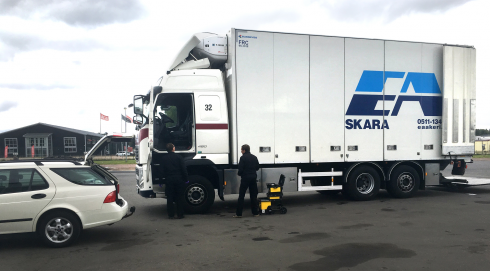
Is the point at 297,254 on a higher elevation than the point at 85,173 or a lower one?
lower

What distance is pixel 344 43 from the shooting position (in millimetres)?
10320

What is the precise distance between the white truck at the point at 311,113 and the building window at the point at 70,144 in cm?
4375

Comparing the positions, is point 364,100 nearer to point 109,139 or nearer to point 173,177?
point 173,177

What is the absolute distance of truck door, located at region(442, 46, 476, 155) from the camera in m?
11.0

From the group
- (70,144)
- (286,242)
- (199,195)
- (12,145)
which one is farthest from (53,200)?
(12,145)

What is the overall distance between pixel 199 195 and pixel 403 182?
5868mm

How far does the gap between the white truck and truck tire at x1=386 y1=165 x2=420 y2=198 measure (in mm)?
29

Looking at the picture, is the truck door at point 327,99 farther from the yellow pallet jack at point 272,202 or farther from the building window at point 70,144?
the building window at point 70,144

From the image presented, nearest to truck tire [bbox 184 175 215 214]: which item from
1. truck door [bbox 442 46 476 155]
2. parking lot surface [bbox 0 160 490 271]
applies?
parking lot surface [bbox 0 160 490 271]

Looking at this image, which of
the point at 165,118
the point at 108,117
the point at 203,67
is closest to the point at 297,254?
the point at 165,118

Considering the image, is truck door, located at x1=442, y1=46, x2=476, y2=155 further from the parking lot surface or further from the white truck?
the parking lot surface

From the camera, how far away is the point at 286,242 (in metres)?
6.37

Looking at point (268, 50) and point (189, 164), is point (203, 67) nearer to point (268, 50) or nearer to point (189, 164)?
point (268, 50)

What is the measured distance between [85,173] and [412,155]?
8.55 m
